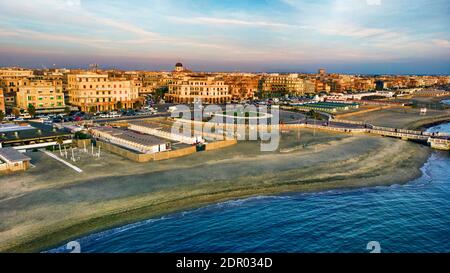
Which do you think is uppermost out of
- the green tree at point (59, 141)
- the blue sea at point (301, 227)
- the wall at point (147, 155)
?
the green tree at point (59, 141)

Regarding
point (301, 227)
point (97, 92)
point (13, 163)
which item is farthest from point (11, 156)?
point (97, 92)

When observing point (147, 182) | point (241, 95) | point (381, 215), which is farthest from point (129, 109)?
point (381, 215)

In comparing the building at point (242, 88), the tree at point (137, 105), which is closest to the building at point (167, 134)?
the tree at point (137, 105)

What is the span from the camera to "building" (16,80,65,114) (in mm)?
82688

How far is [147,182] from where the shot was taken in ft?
111

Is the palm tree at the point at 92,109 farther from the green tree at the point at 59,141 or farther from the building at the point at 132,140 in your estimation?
the green tree at the point at 59,141

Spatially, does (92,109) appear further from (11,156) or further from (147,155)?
(147,155)

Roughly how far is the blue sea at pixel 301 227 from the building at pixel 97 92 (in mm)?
70375

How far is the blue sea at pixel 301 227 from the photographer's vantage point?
852 inches

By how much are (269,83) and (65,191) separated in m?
129

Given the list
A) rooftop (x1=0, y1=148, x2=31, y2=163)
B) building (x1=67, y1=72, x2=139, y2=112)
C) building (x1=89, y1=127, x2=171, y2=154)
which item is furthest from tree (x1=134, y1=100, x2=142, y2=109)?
rooftop (x1=0, y1=148, x2=31, y2=163)

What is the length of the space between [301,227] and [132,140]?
104 ft

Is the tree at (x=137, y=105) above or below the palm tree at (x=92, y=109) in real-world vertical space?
above

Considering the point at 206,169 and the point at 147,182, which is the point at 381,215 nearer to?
the point at 206,169
